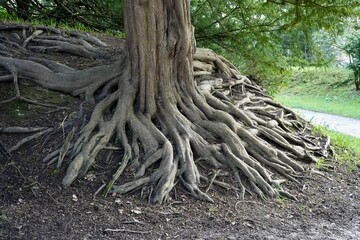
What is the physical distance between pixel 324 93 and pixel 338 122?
792cm

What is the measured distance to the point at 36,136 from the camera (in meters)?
6.96

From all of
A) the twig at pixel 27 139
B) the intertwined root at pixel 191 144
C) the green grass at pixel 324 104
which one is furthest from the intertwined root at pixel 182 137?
the green grass at pixel 324 104

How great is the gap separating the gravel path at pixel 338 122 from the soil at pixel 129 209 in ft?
25.7

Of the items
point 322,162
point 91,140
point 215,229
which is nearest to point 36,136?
point 91,140

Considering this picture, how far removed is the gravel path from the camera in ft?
48.8

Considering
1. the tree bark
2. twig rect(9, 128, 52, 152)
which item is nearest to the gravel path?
the tree bark

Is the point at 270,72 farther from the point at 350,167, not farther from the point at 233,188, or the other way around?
the point at 233,188

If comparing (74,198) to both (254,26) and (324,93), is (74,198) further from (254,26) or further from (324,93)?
(324,93)

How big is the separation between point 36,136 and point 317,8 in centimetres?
511

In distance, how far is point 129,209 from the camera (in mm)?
5898

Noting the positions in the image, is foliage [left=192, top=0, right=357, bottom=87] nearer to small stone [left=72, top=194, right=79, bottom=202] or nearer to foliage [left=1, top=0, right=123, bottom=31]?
foliage [left=1, top=0, right=123, bottom=31]

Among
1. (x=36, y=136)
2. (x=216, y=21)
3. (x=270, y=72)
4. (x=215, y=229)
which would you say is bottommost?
(x=215, y=229)

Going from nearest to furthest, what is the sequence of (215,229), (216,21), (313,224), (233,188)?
1. (215,229)
2. (313,224)
3. (233,188)
4. (216,21)

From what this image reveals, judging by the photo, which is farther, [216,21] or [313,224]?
[216,21]
